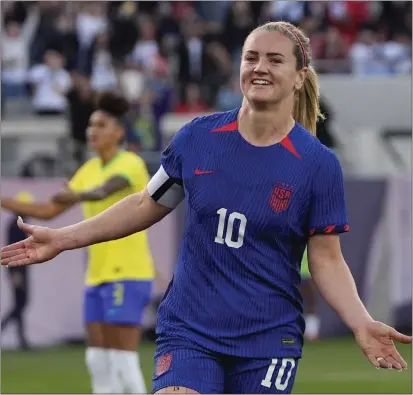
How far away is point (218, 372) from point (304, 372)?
26.0 ft

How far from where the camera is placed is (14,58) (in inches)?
840

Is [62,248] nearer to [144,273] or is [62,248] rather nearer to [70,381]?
[144,273]

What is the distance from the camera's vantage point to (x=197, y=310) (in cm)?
551

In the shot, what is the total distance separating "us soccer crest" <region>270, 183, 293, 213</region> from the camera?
214 inches

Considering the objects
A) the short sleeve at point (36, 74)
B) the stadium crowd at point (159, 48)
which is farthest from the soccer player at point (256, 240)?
the short sleeve at point (36, 74)

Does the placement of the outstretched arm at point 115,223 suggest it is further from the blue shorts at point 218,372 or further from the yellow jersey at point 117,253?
the yellow jersey at point 117,253

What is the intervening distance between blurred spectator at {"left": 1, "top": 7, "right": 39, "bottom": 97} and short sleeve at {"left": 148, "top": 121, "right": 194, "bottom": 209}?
15298 mm

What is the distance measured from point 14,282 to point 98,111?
5845 mm

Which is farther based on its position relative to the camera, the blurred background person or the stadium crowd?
the stadium crowd

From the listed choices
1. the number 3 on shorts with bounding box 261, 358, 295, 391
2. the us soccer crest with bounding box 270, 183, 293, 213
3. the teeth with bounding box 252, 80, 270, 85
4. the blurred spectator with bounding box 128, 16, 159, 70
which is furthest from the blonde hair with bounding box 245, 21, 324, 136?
the blurred spectator with bounding box 128, 16, 159, 70

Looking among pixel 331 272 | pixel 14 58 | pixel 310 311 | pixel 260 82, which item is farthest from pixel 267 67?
pixel 14 58

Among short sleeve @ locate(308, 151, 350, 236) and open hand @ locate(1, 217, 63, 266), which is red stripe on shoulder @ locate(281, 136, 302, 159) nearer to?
short sleeve @ locate(308, 151, 350, 236)

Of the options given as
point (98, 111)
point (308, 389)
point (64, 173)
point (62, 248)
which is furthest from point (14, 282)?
point (62, 248)

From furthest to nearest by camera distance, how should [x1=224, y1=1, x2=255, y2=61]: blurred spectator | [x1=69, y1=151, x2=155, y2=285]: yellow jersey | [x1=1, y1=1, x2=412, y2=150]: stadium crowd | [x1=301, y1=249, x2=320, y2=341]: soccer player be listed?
1. [x1=224, y1=1, x2=255, y2=61]: blurred spectator
2. [x1=1, y1=1, x2=412, y2=150]: stadium crowd
3. [x1=301, y1=249, x2=320, y2=341]: soccer player
4. [x1=69, y1=151, x2=155, y2=285]: yellow jersey
